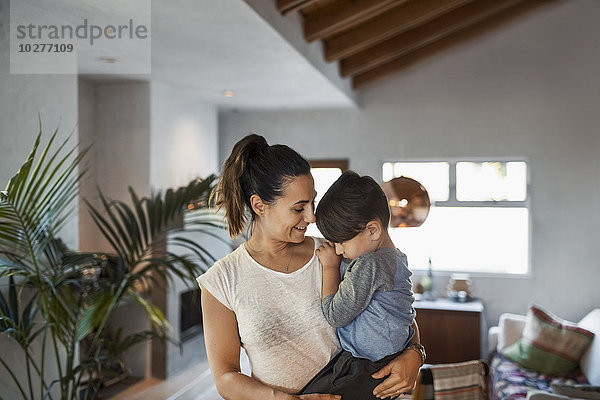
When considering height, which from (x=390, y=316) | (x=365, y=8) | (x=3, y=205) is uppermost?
(x=365, y=8)

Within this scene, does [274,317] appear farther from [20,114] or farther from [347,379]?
[20,114]

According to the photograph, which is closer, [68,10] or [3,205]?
[3,205]

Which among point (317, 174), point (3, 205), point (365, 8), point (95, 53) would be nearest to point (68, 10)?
point (95, 53)

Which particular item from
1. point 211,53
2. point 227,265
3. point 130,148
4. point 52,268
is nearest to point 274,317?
point 227,265

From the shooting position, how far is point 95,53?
347 centimetres

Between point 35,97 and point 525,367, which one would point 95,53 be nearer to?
point 35,97

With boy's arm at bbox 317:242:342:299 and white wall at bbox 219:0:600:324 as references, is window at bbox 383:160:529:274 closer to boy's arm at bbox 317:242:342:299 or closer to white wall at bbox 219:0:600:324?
white wall at bbox 219:0:600:324

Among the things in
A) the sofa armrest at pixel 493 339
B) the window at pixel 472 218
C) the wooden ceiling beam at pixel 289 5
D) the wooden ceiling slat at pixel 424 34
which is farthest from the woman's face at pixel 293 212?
the window at pixel 472 218

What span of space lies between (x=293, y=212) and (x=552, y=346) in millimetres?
3592

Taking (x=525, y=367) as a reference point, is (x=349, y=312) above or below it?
above

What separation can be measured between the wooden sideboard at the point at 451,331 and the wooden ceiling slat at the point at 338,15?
105 inches

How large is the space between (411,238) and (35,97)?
3.98m

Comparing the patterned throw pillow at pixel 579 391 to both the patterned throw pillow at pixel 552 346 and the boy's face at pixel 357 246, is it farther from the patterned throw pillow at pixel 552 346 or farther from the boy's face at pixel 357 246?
the boy's face at pixel 357 246

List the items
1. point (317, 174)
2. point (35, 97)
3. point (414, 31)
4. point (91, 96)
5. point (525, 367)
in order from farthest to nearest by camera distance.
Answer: point (317, 174)
point (414, 31)
point (91, 96)
point (525, 367)
point (35, 97)
